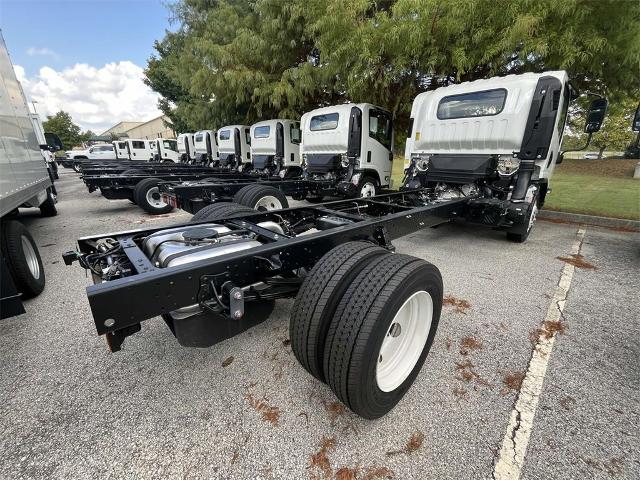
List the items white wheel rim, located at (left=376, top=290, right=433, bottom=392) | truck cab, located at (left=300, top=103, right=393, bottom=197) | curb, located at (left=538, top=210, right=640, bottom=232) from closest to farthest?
1. white wheel rim, located at (left=376, top=290, right=433, bottom=392)
2. curb, located at (left=538, top=210, right=640, bottom=232)
3. truck cab, located at (left=300, top=103, right=393, bottom=197)

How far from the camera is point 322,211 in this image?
11.0 ft

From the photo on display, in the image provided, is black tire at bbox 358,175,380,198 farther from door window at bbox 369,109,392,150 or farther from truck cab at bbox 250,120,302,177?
truck cab at bbox 250,120,302,177

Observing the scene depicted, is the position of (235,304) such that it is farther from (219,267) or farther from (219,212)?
(219,212)

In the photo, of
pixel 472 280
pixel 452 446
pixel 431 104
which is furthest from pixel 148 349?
pixel 431 104

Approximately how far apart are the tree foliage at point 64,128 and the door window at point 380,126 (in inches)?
3227

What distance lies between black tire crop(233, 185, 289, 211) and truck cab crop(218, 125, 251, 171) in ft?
27.8

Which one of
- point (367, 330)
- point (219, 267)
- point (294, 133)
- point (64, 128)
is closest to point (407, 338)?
point (367, 330)

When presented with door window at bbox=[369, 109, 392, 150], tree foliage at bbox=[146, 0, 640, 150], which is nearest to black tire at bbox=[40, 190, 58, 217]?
tree foliage at bbox=[146, 0, 640, 150]

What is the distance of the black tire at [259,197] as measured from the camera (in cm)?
529

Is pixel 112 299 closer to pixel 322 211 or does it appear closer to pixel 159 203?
pixel 322 211

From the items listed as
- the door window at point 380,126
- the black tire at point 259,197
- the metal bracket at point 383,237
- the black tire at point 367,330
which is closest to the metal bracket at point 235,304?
the black tire at point 367,330

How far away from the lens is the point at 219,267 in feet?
5.28

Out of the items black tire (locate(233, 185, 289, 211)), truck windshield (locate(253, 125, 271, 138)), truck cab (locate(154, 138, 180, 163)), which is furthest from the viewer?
truck cab (locate(154, 138, 180, 163))

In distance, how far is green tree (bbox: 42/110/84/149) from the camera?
65938 mm
